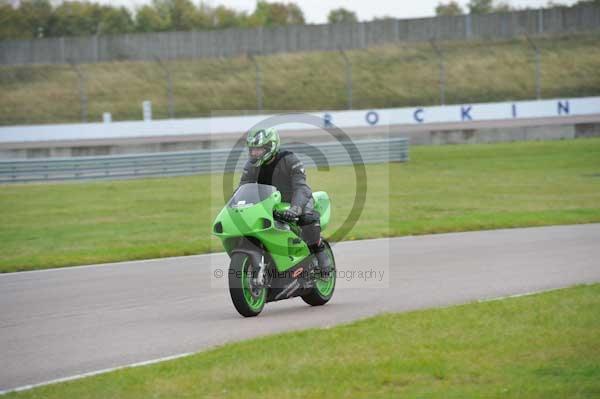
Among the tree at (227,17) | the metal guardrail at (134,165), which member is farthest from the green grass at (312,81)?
the tree at (227,17)

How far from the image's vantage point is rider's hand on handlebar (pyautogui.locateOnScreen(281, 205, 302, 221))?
29.1ft

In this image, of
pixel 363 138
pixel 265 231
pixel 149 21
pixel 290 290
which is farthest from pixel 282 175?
pixel 149 21

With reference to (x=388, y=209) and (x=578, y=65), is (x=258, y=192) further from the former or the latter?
(x=578, y=65)

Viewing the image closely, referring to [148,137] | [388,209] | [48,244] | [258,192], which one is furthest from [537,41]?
[258,192]

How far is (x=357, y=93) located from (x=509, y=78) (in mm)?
8591

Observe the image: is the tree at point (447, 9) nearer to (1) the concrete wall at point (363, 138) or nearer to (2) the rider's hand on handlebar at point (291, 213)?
(1) the concrete wall at point (363, 138)

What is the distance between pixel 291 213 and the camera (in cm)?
888

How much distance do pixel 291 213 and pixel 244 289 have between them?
2.77 ft

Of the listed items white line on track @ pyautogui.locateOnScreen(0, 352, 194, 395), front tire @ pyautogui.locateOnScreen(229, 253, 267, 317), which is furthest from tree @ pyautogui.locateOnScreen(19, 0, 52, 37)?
white line on track @ pyautogui.locateOnScreen(0, 352, 194, 395)

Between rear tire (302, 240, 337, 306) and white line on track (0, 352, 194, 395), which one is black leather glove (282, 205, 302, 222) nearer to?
rear tire (302, 240, 337, 306)

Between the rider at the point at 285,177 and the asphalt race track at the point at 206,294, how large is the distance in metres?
0.92

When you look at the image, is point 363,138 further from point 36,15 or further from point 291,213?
point 36,15

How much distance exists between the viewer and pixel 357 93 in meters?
52.1

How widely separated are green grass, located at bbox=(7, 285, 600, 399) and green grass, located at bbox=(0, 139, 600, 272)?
287 inches
